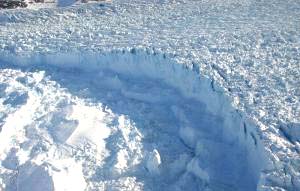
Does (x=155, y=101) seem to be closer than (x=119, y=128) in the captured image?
No

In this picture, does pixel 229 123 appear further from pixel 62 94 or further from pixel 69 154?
pixel 62 94

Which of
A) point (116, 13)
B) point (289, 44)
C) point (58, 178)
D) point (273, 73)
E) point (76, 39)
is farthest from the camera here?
point (116, 13)

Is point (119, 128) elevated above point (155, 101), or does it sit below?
below

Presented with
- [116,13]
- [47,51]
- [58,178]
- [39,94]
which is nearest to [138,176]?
[58,178]
